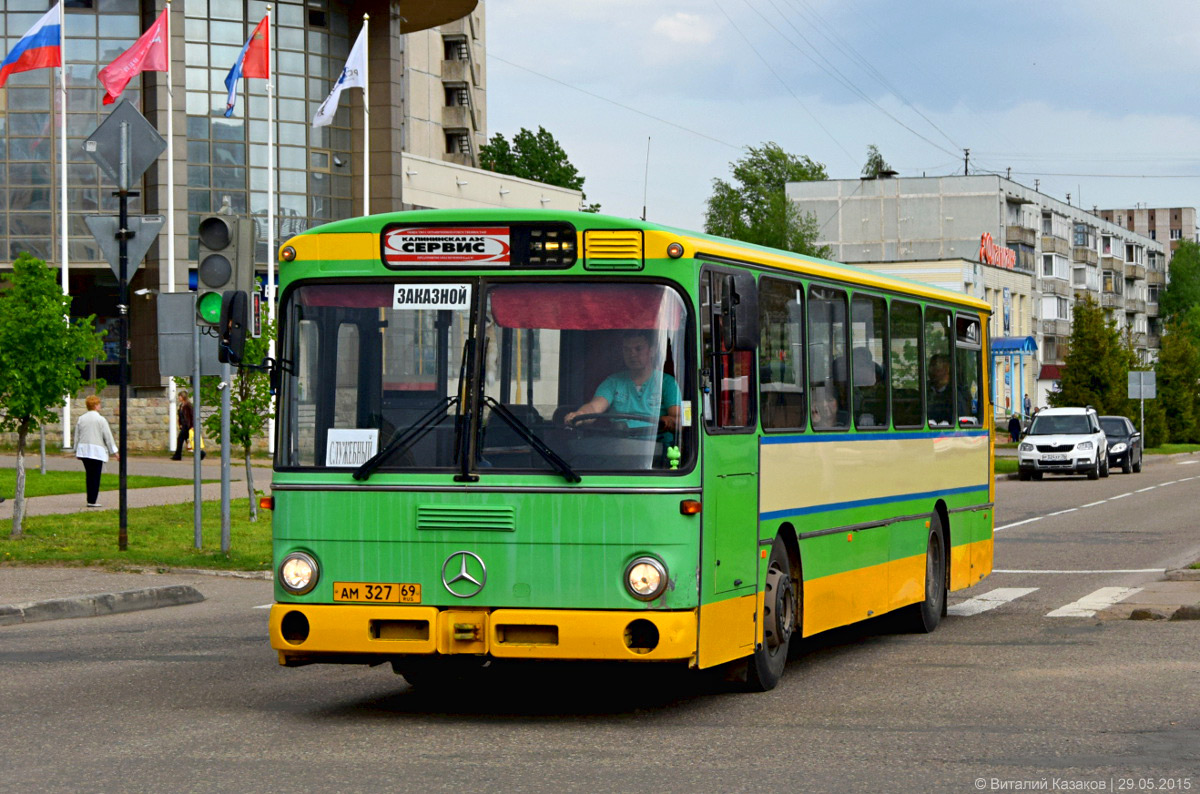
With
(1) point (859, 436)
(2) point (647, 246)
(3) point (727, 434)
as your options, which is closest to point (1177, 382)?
(1) point (859, 436)

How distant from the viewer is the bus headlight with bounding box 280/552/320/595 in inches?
360

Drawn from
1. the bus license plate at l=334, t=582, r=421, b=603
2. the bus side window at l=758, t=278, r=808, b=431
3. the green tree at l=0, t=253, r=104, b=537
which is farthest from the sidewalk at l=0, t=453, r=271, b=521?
the bus license plate at l=334, t=582, r=421, b=603

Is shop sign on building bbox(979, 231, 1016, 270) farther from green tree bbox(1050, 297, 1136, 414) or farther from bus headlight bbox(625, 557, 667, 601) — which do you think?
bus headlight bbox(625, 557, 667, 601)

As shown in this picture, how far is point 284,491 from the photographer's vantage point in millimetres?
9273

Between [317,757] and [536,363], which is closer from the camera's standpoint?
[317,757]

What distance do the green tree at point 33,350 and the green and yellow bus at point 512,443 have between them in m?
12.5

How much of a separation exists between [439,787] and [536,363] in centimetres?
246

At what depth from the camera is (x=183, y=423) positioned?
45406mm

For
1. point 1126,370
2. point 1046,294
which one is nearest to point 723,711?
point 1126,370

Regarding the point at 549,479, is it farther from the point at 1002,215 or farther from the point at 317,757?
the point at 1002,215

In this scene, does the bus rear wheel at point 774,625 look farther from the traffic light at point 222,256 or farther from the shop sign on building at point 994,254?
the shop sign on building at point 994,254

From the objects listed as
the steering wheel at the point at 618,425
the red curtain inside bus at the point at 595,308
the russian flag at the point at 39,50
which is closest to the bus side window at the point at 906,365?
the red curtain inside bus at the point at 595,308

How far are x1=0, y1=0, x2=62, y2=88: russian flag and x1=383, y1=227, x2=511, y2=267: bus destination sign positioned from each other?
105 feet

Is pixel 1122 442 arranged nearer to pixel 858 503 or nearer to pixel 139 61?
pixel 139 61
